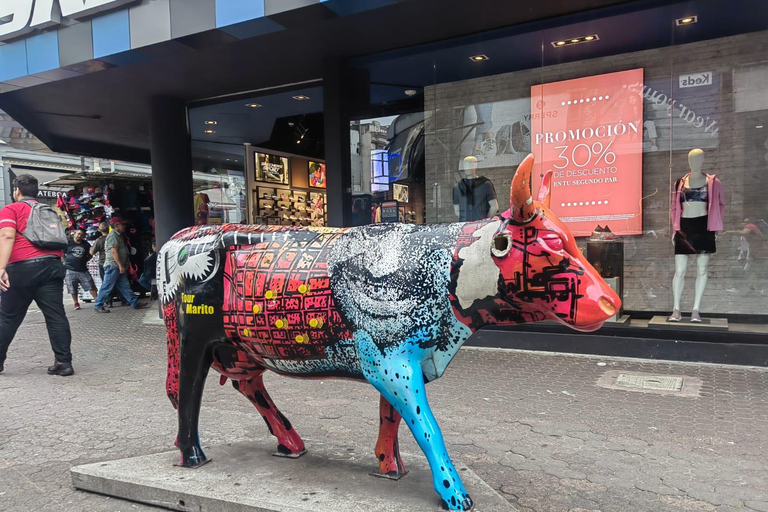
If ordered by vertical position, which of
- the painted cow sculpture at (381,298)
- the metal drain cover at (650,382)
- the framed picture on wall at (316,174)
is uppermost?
the framed picture on wall at (316,174)

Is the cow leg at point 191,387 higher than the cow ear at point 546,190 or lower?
lower

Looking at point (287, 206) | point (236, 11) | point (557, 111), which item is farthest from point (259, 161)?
point (557, 111)

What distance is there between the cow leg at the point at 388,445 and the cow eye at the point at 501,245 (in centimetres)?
114

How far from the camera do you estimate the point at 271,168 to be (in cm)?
1017

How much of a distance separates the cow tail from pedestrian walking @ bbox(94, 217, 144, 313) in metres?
8.89

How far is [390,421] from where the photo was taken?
2922 mm

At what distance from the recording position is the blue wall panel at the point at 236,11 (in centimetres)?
587

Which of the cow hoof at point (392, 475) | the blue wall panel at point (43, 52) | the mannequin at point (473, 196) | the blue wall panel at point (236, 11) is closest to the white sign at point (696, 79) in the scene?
the mannequin at point (473, 196)

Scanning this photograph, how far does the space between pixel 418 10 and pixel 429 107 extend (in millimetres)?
2021

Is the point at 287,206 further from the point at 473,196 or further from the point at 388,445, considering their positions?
the point at 388,445

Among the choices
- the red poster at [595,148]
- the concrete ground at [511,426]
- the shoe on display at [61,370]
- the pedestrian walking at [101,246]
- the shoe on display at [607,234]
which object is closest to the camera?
the concrete ground at [511,426]

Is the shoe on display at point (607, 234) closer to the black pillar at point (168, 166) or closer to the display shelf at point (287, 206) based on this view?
the display shelf at point (287, 206)

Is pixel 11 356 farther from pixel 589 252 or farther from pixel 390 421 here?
pixel 589 252

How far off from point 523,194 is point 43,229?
5517mm
